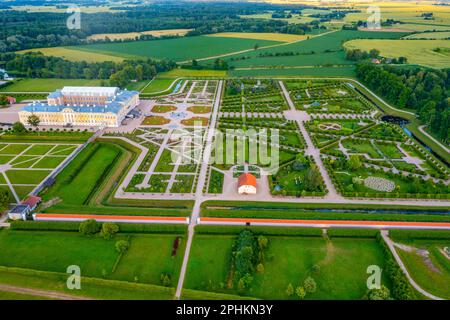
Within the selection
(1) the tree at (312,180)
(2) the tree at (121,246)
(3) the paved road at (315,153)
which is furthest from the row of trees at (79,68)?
(2) the tree at (121,246)


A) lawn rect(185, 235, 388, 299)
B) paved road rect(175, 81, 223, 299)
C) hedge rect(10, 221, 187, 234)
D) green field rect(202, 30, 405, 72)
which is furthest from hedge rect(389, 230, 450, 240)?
green field rect(202, 30, 405, 72)

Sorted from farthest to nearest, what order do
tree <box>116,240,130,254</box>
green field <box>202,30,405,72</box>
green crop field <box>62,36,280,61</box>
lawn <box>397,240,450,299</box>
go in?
1. green crop field <box>62,36,280,61</box>
2. green field <box>202,30,405,72</box>
3. tree <box>116,240,130,254</box>
4. lawn <box>397,240,450,299</box>

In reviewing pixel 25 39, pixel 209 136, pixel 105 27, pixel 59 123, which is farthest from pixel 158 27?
pixel 209 136

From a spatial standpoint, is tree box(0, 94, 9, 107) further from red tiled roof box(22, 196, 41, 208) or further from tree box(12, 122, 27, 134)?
red tiled roof box(22, 196, 41, 208)

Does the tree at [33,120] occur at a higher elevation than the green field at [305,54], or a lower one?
lower

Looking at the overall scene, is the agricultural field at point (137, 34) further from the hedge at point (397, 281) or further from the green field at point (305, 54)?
the hedge at point (397, 281)

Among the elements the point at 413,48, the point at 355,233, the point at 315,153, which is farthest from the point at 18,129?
the point at 413,48

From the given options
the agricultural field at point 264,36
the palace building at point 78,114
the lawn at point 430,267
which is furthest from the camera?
the agricultural field at point 264,36
